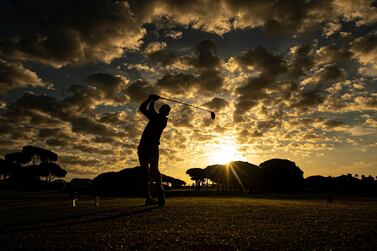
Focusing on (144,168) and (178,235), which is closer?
(178,235)

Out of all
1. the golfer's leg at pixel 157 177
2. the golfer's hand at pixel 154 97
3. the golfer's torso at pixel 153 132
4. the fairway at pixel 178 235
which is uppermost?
the golfer's hand at pixel 154 97

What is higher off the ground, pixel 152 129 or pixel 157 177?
pixel 152 129

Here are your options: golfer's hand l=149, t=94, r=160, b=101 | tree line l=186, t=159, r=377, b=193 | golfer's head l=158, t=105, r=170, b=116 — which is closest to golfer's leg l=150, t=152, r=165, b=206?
golfer's head l=158, t=105, r=170, b=116

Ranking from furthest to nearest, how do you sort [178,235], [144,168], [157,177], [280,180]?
[280,180] → [144,168] → [157,177] → [178,235]

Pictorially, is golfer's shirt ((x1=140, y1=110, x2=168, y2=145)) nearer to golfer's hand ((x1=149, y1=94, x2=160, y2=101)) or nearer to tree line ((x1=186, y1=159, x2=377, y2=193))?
golfer's hand ((x1=149, y1=94, x2=160, y2=101))

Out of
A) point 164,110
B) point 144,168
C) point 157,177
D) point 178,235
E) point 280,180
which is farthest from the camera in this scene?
point 280,180

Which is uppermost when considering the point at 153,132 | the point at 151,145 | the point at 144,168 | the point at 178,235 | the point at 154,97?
the point at 154,97

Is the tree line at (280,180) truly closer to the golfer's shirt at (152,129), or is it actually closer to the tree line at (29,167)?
the tree line at (29,167)

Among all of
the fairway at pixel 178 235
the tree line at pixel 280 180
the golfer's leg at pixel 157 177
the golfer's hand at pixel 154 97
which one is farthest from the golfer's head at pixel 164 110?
the tree line at pixel 280 180

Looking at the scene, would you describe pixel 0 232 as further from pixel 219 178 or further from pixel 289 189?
pixel 219 178

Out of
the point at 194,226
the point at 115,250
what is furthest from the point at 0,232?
the point at 194,226

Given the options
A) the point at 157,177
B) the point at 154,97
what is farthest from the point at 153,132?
the point at 157,177

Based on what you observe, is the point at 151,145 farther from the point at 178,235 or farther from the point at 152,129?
the point at 178,235

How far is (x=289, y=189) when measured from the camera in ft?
287
